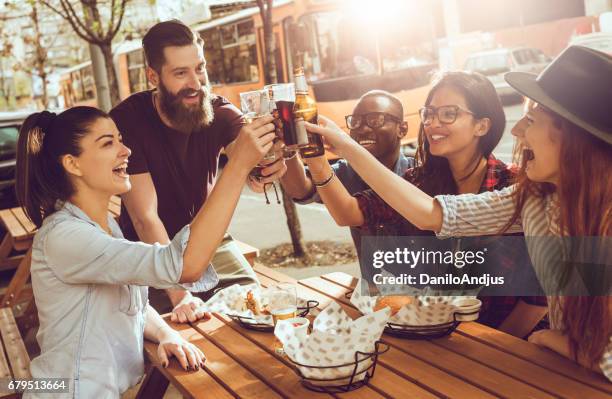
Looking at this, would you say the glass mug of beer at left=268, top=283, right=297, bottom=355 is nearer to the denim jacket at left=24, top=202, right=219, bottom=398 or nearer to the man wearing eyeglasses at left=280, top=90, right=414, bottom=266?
the denim jacket at left=24, top=202, right=219, bottom=398

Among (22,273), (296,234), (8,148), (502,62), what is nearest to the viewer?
(22,273)

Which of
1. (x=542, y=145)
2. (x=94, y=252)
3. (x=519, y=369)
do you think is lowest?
(x=519, y=369)

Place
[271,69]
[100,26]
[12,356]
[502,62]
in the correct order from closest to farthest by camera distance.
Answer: [12,356]
[271,69]
[100,26]
[502,62]

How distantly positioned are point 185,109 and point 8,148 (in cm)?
495

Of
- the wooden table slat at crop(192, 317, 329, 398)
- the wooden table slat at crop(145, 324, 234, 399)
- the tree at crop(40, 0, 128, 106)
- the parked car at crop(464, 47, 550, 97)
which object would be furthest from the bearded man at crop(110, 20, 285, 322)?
the parked car at crop(464, 47, 550, 97)

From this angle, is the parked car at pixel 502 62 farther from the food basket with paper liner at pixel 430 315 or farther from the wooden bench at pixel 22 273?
the food basket with paper liner at pixel 430 315

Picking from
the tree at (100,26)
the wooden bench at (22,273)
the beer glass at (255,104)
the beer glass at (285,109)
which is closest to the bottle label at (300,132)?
the beer glass at (285,109)

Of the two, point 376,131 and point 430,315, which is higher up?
point 376,131

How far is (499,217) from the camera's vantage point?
99.7 inches

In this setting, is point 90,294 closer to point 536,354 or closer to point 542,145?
point 536,354

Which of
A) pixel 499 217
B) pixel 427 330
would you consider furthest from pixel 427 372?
pixel 499 217

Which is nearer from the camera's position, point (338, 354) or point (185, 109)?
point (338, 354)

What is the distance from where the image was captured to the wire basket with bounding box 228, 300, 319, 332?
262cm

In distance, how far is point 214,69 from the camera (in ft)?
50.6
